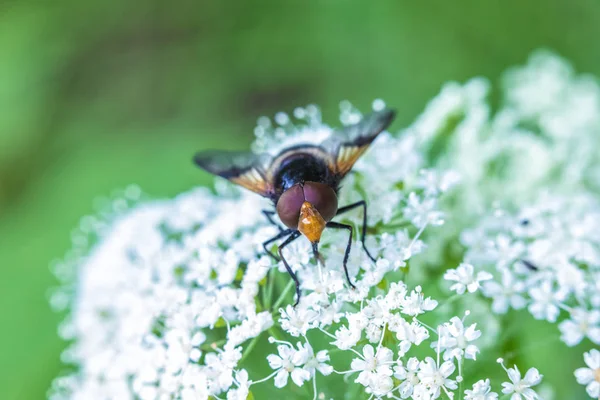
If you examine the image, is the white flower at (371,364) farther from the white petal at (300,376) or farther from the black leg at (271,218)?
the black leg at (271,218)

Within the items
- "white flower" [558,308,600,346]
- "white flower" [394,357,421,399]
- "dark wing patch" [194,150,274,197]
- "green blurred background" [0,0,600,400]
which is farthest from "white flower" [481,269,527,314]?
"green blurred background" [0,0,600,400]

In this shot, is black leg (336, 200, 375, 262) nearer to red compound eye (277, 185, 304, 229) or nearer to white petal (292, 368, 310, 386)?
red compound eye (277, 185, 304, 229)

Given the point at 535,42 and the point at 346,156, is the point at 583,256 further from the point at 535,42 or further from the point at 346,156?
the point at 535,42

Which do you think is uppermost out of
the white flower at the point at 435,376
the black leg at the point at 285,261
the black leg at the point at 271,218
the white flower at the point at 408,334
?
the black leg at the point at 271,218

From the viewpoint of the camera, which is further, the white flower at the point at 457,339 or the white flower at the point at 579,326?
the white flower at the point at 579,326

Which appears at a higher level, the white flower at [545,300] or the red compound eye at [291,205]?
the red compound eye at [291,205]

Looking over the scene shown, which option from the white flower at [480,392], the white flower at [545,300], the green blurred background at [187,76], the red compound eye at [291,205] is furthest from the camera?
the green blurred background at [187,76]

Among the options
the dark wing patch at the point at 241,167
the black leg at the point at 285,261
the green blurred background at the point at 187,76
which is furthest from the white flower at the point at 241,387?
the green blurred background at the point at 187,76

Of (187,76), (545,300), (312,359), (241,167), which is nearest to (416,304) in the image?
(312,359)
